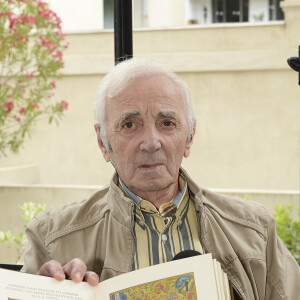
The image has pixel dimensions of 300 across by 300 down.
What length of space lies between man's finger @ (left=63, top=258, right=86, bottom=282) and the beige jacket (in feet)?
0.63

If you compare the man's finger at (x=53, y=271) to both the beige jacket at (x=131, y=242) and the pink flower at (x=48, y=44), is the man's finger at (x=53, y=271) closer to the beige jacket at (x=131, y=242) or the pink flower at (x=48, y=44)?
the beige jacket at (x=131, y=242)

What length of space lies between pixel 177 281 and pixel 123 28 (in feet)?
3.53

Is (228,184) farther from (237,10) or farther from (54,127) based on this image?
(237,10)

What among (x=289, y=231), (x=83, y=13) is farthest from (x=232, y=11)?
(x=289, y=231)

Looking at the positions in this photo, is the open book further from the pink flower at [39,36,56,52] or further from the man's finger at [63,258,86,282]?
the pink flower at [39,36,56,52]

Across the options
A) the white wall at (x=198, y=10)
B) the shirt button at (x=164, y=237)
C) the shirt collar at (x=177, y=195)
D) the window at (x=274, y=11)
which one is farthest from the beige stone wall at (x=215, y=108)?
the shirt button at (x=164, y=237)

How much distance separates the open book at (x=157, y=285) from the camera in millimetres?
1126

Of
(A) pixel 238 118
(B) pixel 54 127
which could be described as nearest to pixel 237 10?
(A) pixel 238 118

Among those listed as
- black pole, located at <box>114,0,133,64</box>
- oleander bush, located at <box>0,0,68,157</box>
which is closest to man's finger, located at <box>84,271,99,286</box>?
black pole, located at <box>114,0,133,64</box>

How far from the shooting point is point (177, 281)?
1.13m

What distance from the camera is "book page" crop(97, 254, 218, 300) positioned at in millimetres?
1126

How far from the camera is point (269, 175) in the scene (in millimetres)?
8758

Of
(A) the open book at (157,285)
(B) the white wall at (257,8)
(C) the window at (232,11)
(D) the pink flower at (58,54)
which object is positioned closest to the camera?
(A) the open book at (157,285)

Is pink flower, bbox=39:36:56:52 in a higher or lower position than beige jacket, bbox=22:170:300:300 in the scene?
higher
